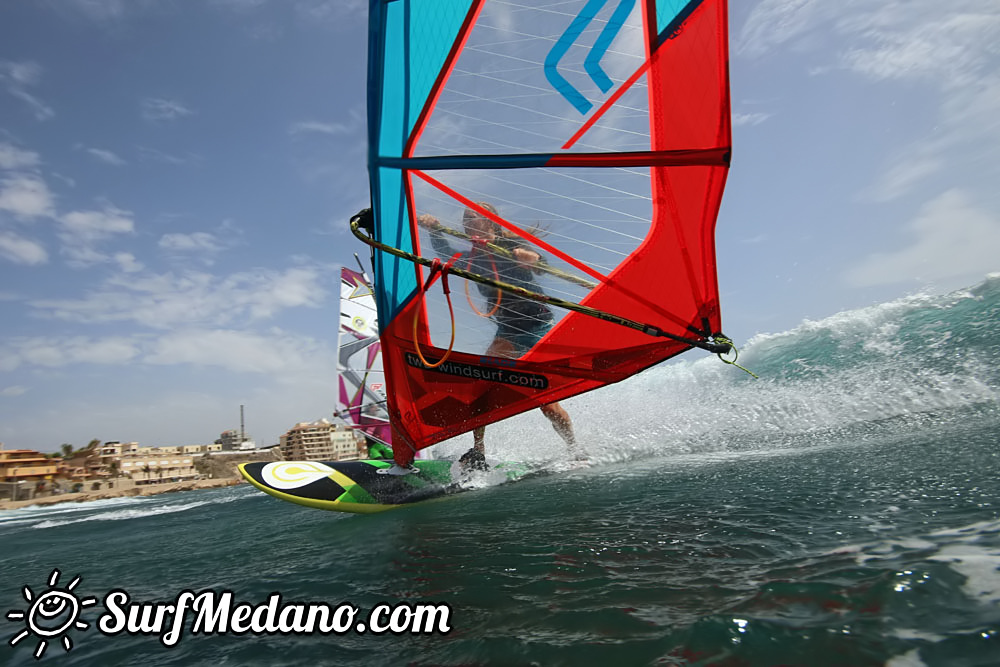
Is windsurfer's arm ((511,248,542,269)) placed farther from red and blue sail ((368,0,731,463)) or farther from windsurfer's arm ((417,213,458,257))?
windsurfer's arm ((417,213,458,257))

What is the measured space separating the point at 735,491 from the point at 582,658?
211cm

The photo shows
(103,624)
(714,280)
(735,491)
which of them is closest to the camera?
(103,624)

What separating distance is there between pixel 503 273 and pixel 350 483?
2.76 meters

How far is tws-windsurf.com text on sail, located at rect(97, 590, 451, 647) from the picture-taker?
177 cm

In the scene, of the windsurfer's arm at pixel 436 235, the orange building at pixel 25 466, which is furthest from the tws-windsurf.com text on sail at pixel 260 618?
the orange building at pixel 25 466

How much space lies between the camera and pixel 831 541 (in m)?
1.78

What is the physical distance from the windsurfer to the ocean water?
1330mm

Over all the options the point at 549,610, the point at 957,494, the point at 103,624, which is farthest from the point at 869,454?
the point at 103,624

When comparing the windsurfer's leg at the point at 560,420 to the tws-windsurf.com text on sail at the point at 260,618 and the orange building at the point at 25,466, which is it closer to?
the tws-windsurf.com text on sail at the point at 260,618

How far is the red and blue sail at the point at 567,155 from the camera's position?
346 cm

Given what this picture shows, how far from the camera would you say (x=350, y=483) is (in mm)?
5070

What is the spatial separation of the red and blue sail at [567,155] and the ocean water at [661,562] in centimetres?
138

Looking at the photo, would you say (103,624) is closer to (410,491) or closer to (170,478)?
(410,491)

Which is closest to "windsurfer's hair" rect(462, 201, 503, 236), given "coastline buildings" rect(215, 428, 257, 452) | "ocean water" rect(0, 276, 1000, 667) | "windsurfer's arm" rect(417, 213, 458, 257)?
"windsurfer's arm" rect(417, 213, 458, 257)
